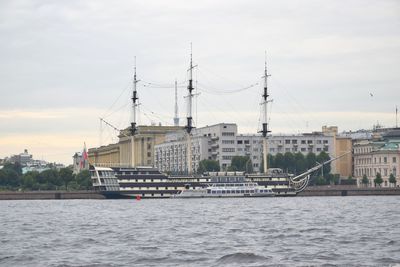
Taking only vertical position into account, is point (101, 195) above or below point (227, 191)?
below

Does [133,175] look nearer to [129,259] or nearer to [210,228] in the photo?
[210,228]

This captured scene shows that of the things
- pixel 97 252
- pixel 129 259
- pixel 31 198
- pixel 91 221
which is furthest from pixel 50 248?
pixel 31 198

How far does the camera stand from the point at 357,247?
55.4m

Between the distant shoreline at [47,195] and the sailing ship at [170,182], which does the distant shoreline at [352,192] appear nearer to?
the sailing ship at [170,182]

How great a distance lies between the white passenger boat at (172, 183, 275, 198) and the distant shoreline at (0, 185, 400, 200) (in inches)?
606

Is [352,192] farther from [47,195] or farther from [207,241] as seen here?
[207,241]

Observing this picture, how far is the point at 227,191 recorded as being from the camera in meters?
165

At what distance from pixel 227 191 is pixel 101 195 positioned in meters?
23.7

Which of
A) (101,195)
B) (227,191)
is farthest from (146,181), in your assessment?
(101,195)

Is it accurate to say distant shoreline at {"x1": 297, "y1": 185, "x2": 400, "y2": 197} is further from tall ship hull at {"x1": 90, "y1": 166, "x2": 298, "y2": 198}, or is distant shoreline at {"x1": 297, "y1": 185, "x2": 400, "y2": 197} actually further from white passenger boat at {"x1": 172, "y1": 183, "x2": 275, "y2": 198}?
tall ship hull at {"x1": 90, "y1": 166, "x2": 298, "y2": 198}

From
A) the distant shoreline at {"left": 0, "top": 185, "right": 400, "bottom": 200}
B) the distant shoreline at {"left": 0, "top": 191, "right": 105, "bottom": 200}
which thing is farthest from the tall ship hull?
the distant shoreline at {"left": 0, "top": 185, "right": 400, "bottom": 200}

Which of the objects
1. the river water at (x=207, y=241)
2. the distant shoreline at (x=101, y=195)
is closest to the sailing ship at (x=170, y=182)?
the distant shoreline at (x=101, y=195)

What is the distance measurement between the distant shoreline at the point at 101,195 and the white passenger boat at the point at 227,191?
1540cm

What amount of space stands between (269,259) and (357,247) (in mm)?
7722
